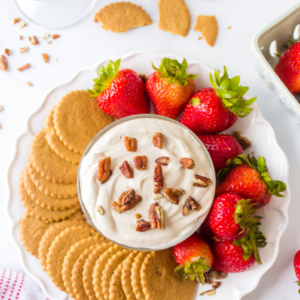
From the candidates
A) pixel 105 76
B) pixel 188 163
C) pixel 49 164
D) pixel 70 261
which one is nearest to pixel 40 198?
pixel 49 164

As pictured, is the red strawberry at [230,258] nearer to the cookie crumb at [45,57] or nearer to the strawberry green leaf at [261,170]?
the strawberry green leaf at [261,170]

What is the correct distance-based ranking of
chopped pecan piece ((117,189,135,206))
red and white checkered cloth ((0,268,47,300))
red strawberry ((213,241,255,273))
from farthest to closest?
red and white checkered cloth ((0,268,47,300)) → red strawberry ((213,241,255,273)) → chopped pecan piece ((117,189,135,206))

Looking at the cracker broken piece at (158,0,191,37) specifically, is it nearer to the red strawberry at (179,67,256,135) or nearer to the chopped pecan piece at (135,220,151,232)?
the red strawberry at (179,67,256,135)

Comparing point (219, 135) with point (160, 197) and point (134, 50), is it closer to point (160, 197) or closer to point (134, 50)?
point (160, 197)

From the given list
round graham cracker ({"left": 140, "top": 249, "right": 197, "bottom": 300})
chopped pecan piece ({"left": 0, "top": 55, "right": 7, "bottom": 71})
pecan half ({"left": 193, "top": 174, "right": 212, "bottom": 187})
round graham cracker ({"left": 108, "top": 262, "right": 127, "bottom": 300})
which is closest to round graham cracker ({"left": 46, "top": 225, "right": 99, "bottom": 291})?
round graham cracker ({"left": 108, "top": 262, "right": 127, "bottom": 300})

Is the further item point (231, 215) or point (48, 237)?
point (48, 237)

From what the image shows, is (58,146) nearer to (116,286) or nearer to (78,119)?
(78,119)

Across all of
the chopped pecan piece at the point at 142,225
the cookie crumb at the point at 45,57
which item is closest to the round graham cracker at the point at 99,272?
the chopped pecan piece at the point at 142,225

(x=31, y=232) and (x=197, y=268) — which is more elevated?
(x=31, y=232)
